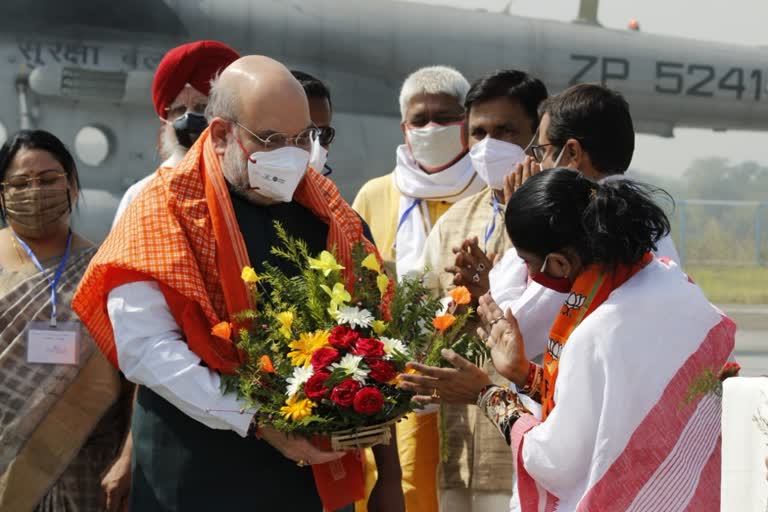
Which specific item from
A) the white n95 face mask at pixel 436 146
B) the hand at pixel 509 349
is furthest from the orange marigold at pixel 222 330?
the white n95 face mask at pixel 436 146

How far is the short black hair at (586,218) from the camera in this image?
82.4 inches

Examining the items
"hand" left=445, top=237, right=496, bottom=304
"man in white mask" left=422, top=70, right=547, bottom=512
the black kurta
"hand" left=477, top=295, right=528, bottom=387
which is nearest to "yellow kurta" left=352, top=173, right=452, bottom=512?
"man in white mask" left=422, top=70, right=547, bottom=512

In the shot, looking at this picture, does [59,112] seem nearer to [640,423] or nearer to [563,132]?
[563,132]

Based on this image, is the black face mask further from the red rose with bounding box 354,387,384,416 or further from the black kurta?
the red rose with bounding box 354,387,384,416

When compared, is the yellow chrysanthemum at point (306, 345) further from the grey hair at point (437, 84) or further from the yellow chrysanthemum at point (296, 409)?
the grey hair at point (437, 84)

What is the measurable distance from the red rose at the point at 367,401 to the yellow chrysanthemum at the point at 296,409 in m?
0.10

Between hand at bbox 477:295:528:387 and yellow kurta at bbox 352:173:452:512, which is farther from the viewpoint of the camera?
yellow kurta at bbox 352:173:452:512

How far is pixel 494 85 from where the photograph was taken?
3.51 metres

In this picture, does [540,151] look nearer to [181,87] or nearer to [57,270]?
[57,270]

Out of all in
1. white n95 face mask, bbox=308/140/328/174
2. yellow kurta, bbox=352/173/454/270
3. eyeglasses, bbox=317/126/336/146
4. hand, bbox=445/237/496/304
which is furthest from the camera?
eyeglasses, bbox=317/126/336/146

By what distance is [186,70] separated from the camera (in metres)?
3.89

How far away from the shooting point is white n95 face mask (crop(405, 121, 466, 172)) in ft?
13.0

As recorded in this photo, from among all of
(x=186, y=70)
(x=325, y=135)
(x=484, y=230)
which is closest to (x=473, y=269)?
(x=484, y=230)

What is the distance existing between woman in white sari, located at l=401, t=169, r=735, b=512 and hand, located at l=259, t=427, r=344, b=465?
444 mm
